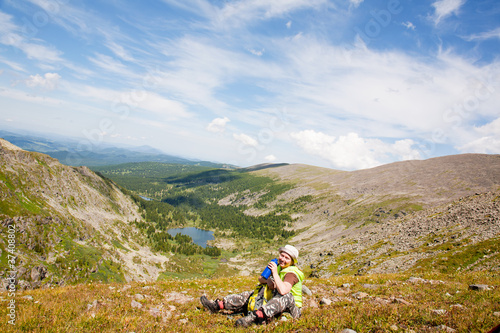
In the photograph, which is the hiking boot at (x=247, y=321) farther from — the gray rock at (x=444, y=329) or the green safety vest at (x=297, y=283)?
the gray rock at (x=444, y=329)

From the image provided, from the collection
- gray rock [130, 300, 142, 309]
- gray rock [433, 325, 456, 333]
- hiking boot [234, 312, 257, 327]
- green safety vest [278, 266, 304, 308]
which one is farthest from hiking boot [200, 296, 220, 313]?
gray rock [433, 325, 456, 333]

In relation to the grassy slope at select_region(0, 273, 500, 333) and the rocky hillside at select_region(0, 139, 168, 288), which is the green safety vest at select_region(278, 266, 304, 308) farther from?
the rocky hillside at select_region(0, 139, 168, 288)

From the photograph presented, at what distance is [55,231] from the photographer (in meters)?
66.7

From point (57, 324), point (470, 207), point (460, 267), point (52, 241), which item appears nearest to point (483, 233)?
point (460, 267)

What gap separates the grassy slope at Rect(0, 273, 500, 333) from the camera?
789 cm

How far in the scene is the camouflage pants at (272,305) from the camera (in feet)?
29.0

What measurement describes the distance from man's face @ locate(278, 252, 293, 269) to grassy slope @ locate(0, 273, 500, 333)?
2.13 metres

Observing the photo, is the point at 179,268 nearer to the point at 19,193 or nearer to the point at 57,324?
the point at 19,193

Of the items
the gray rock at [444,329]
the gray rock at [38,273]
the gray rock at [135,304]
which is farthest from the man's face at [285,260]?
the gray rock at [38,273]

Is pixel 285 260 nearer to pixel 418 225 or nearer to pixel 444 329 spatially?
pixel 444 329

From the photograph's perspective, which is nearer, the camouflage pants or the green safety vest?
the camouflage pants

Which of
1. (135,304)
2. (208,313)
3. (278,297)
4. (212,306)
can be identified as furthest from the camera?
(135,304)

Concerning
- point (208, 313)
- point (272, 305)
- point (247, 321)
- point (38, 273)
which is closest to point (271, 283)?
point (272, 305)

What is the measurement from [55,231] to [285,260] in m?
85.9
